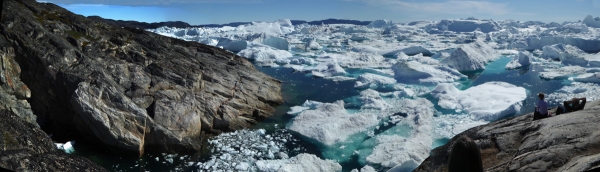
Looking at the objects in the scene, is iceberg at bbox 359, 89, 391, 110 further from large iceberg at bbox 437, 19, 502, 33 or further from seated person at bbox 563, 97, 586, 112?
large iceberg at bbox 437, 19, 502, 33

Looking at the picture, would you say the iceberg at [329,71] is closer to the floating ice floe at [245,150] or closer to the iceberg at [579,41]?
the floating ice floe at [245,150]

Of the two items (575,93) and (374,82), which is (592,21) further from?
(374,82)

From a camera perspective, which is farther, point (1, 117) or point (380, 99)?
point (380, 99)

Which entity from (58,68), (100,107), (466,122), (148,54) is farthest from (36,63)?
(466,122)

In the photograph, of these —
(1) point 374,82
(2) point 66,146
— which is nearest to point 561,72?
(1) point 374,82

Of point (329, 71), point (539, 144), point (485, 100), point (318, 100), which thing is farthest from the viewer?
point (329, 71)

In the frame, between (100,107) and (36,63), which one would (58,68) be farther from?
(100,107)

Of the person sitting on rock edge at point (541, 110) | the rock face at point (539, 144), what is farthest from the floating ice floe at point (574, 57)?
the person sitting on rock edge at point (541, 110)
